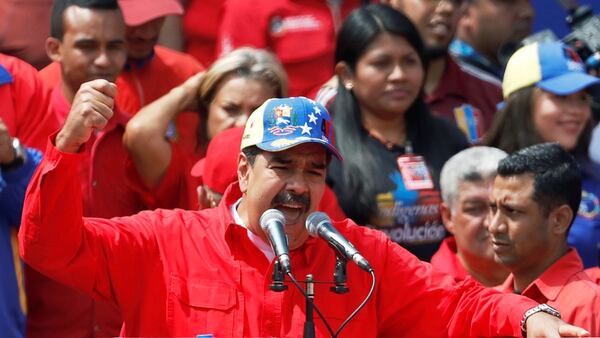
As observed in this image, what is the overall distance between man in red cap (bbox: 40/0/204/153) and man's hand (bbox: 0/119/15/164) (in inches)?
52.3

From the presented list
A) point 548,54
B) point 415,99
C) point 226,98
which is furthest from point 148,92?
point 548,54

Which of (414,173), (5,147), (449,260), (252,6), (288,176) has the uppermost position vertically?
(252,6)

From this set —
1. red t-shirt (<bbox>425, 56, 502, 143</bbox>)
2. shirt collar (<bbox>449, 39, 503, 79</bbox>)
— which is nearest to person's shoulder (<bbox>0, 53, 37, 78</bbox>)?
red t-shirt (<bbox>425, 56, 502, 143</bbox>)

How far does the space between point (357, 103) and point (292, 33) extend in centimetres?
113

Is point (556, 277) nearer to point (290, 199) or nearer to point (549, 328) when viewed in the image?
point (549, 328)

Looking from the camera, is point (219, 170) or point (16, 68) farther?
point (16, 68)

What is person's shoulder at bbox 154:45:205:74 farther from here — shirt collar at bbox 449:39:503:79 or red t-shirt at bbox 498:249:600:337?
red t-shirt at bbox 498:249:600:337

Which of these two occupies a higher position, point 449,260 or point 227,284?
point 227,284

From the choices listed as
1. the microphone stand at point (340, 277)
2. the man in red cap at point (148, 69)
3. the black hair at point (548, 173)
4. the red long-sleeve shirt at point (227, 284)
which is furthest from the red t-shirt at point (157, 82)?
the microphone stand at point (340, 277)

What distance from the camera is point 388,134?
22.8 ft

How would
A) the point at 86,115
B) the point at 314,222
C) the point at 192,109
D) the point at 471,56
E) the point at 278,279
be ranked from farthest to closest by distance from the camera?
1. the point at 471,56
2. the point at 192,109
3. the point at 314,222
4. the point at 86,115
5. the point at 278,279

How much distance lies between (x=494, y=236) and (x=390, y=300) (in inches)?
30.4

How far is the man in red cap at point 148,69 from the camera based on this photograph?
7.05 metres

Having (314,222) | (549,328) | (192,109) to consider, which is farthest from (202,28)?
(549,328)
